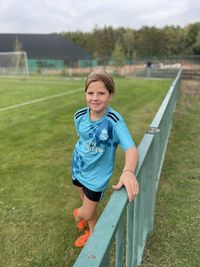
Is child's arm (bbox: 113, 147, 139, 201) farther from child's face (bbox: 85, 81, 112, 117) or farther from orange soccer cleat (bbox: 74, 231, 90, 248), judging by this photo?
orange soccer cleat (bbox: 74, 231, 90, 248)

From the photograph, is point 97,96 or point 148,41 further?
point 148,41

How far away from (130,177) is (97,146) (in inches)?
32.1

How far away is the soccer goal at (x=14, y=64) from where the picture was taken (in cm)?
4272

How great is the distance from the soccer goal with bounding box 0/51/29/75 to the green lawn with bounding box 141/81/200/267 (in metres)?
37.6

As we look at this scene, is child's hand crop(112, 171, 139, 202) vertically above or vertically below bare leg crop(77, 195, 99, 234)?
above

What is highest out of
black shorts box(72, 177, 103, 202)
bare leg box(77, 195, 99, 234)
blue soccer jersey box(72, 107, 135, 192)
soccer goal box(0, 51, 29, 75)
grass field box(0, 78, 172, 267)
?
blue soccer jersey box(72, 107, 135, 192)

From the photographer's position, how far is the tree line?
72.8 metres

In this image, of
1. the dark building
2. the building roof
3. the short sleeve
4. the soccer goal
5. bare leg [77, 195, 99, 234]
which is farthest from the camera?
the building roof

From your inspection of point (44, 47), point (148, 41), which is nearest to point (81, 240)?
point (44, 47)

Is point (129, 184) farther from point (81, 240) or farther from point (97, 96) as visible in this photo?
point (81, 240)

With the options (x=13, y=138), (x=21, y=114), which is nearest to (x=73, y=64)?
(x=21, y=114)

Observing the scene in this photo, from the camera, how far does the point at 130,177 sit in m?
2.12

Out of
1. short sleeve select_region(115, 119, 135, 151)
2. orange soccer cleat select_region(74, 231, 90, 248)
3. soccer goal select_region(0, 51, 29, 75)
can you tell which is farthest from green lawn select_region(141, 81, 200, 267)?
soccer goal select_region(0, 51, 29, 75)

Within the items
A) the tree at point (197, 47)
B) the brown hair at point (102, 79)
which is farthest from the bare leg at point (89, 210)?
the tree at point (197, 47)
